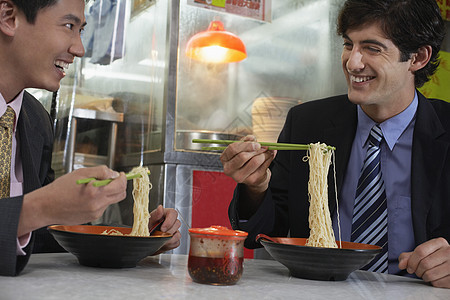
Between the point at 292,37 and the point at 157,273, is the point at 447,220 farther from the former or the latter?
the point at 292,37

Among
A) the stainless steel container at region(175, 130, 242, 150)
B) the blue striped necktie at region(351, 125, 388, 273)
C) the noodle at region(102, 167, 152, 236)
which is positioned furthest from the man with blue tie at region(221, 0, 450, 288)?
the stainless steel container at region(175, 130, 242, 150)

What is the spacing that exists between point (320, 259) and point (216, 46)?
269cm

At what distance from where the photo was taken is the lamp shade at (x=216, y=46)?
3.55 meters

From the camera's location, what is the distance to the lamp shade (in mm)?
3549

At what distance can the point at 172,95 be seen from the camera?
11.5 feet

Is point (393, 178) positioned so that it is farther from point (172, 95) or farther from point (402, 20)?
point (172, 95)

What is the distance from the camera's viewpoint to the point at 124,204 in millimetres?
3736

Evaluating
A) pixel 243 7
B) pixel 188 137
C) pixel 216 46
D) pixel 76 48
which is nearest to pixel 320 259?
pixel 76 48

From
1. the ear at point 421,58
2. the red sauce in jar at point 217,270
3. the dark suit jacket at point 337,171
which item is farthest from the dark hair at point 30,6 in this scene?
the ear at point 421,58

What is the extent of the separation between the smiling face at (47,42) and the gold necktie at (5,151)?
220 millimetres

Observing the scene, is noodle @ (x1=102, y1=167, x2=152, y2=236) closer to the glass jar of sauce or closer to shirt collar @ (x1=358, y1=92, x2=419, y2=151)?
the glass jar of sauce

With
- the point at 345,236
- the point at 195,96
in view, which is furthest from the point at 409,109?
the point at 195,96

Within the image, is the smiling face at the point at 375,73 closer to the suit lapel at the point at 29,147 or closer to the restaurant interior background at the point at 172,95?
the suit lapel at the point at 29,147

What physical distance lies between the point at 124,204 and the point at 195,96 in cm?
101
